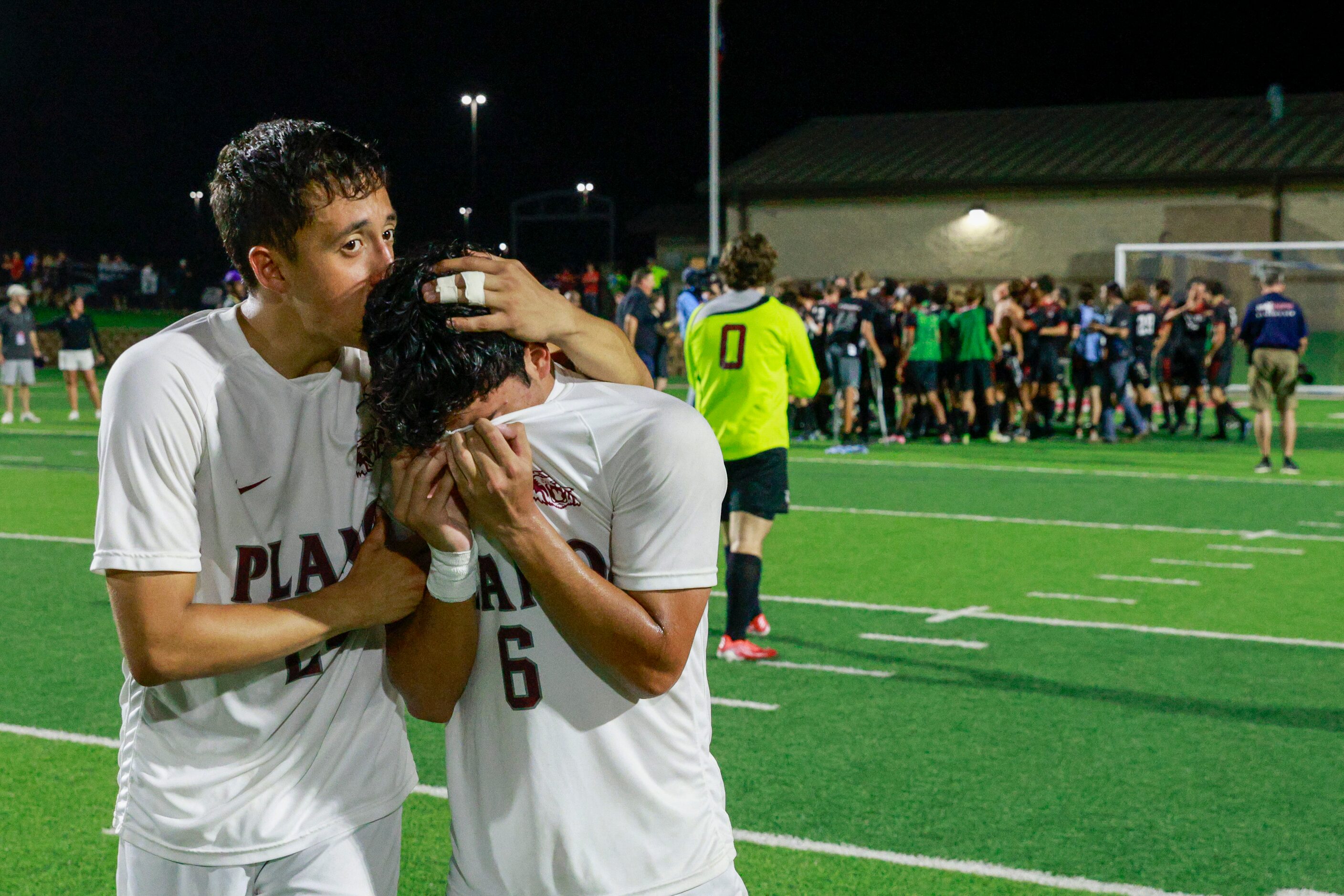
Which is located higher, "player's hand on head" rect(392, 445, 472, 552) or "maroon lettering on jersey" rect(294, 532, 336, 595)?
"player's hand on head" rect(392, 445, 472, 552)

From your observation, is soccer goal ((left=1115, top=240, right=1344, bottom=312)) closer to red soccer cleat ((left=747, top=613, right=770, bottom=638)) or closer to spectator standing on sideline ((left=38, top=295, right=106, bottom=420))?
spectator standing on sideline ((left=38, top=295, right=106, bottom=420))

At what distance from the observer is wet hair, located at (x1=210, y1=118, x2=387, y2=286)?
83.3 inches

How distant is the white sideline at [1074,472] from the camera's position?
44.0 feet

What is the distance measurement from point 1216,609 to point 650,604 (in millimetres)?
6629

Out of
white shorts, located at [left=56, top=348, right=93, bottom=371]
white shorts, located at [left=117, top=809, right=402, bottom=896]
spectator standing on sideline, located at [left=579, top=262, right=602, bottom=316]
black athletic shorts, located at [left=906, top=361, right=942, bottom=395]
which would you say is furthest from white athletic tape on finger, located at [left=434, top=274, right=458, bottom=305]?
spectator standing on sideline, located at [left=579, top=262, right=602, bottom=316]

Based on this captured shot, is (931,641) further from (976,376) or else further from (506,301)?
(976,376)

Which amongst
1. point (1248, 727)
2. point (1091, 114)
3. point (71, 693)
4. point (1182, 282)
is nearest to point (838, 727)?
point (1248, 727)

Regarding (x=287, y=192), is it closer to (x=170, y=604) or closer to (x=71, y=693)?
(x=170, y=604)

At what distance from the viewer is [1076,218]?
32062 mm

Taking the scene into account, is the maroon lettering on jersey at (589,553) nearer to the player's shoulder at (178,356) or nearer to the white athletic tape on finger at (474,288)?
the white athletic tape on finger at (474,288)

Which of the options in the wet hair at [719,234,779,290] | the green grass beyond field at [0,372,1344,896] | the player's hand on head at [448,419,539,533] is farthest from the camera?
the wet hair at [719,234,779,290]

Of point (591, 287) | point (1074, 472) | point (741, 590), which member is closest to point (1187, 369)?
point (1074, 472)

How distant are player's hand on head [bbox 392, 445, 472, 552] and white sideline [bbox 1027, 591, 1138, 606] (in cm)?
675

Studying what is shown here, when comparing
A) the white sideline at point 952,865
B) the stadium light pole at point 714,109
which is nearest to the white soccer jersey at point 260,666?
the white sideline at point 952,865
